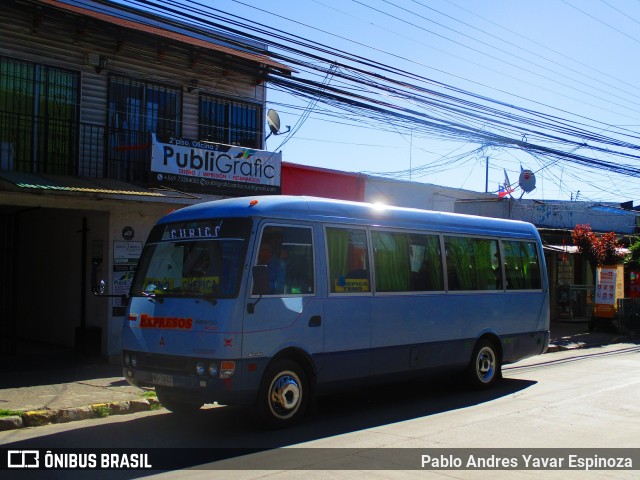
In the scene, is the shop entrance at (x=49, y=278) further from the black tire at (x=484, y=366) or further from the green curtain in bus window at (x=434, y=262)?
the black tire at (x=484, y=366)

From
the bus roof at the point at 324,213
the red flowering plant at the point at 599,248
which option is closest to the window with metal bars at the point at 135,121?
the bus roof at the point at 324,213

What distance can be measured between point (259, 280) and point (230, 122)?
9.74 m

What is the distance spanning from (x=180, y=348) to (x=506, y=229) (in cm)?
651

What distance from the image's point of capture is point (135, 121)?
14812mm

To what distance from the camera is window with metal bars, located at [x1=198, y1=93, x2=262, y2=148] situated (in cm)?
1606

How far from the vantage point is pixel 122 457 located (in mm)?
6781

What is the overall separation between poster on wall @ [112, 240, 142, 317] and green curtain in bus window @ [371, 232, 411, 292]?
18.7 ft

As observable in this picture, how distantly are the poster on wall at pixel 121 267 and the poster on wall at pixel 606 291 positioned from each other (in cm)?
1534

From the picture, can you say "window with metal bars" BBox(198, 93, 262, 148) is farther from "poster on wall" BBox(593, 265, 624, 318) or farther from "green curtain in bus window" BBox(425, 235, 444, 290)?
"poster on wall" BBox(593, 265, 624, 318)

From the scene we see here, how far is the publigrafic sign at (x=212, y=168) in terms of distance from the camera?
13.9m

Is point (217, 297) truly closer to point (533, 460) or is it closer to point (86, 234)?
point (533, 460)

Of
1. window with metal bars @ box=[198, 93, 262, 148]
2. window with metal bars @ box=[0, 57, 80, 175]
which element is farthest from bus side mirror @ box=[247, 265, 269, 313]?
window with metal bars @ box=[198, 93, 262, 148]

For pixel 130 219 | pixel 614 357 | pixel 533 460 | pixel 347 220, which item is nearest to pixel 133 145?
pixel 130 219

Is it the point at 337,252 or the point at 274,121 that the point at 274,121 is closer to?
the point at 274,121
